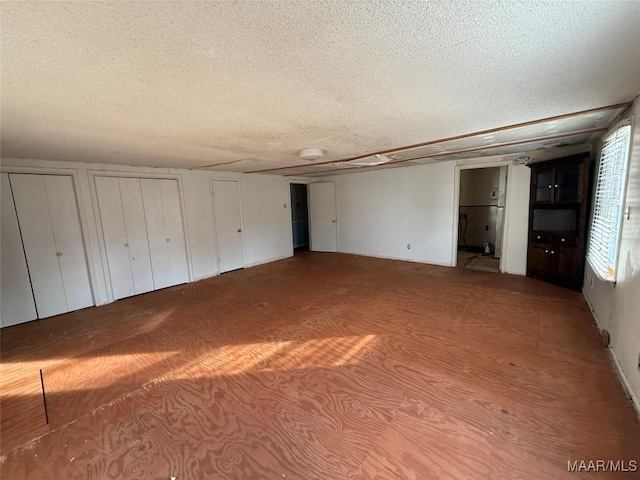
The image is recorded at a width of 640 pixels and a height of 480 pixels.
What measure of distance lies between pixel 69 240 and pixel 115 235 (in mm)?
548

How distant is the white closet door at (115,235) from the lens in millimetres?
4176

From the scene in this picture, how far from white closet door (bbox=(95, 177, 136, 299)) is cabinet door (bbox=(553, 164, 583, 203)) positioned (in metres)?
6.86

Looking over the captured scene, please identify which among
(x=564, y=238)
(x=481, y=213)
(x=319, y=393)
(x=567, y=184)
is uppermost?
(x=567, y=184)

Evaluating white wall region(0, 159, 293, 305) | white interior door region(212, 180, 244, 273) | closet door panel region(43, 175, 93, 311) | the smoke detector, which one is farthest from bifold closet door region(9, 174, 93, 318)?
the smoke detector

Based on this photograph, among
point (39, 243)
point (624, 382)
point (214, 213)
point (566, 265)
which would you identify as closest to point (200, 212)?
point (214, 213)

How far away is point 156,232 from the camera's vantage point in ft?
15.7

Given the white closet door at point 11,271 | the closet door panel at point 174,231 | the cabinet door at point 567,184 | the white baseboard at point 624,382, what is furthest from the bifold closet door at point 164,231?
the cabinet door at point 567,184

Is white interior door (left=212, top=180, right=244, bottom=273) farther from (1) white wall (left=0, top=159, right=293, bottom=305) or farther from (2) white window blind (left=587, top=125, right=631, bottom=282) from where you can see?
(2) white window blind (left=587, top=125, right=631, bottom=282)

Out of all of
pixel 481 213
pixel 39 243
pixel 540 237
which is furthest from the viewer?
pixel 481 213

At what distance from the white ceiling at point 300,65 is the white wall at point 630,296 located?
0.67 m

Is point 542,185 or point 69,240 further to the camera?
point 542,185

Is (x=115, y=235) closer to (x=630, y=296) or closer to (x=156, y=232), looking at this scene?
(x=156, y=232)

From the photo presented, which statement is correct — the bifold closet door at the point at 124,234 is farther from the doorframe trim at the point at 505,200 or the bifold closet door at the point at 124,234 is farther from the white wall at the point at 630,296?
the white wall at the point at 630,296

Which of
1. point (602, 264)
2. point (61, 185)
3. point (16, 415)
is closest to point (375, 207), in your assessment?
point (602, 264)
